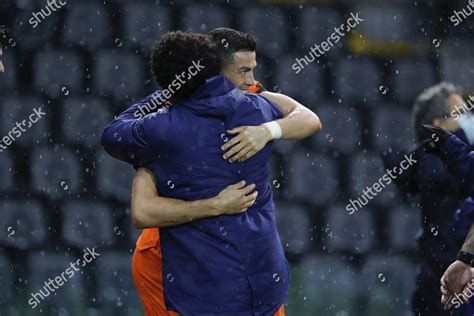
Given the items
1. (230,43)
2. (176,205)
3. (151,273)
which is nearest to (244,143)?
(176,205)

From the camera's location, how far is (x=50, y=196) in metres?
5.65

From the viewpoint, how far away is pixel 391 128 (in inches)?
217

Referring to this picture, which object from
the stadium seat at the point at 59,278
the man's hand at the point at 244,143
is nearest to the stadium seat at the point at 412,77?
the stadium seat at the point at 59,278

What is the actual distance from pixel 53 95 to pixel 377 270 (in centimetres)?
Result: 179

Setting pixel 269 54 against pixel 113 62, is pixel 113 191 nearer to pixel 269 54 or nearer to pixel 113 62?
pixel 113 62

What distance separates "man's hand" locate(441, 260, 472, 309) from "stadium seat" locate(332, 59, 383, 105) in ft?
4.93

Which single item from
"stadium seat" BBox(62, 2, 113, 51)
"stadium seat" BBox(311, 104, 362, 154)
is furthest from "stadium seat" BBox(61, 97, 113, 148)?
"stadium seat" BBox(311, 104, 362, 154)

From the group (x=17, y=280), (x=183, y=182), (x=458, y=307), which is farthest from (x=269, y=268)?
(x=17, y=280)

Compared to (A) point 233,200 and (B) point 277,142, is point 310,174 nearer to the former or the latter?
(B) point 277,142

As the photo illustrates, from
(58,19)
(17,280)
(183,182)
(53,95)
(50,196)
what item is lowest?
(17,280)

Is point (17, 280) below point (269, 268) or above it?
below

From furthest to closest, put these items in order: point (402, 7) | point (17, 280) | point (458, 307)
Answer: point (17, 280), point (402, 7), point (458, 307)

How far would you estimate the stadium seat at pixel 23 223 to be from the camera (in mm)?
5664

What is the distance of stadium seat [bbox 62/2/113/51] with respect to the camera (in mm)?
5461
